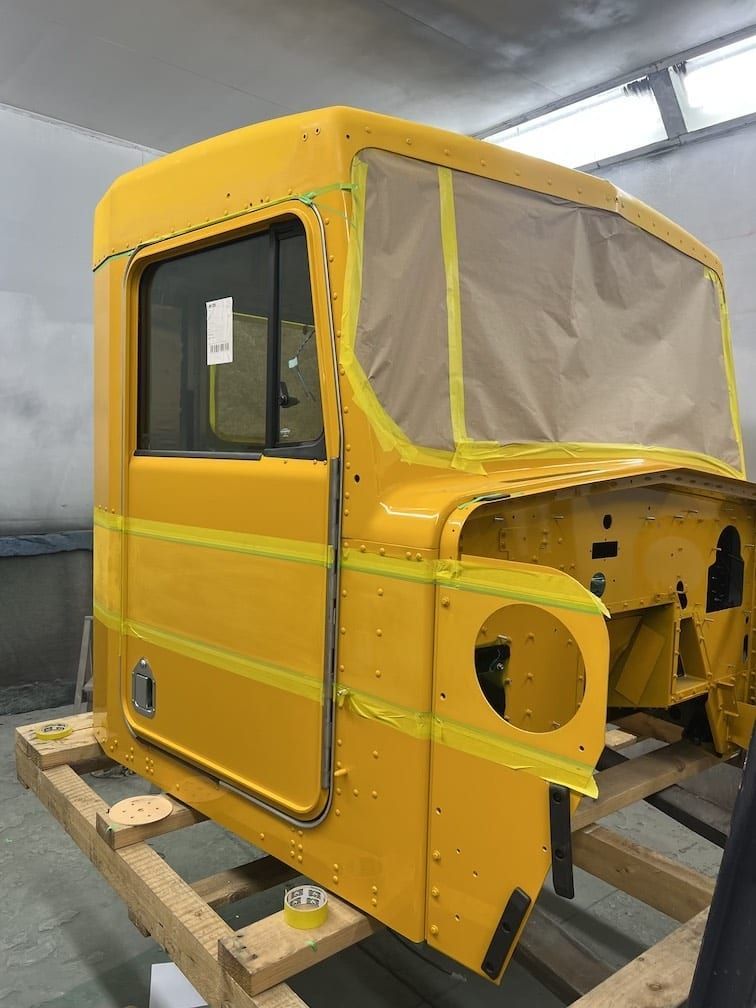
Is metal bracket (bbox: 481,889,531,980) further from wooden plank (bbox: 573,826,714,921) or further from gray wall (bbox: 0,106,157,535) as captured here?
gray wall (bbox: 0,106,157,535)

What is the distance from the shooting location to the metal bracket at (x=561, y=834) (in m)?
1.61

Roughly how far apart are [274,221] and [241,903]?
2947 millimetres

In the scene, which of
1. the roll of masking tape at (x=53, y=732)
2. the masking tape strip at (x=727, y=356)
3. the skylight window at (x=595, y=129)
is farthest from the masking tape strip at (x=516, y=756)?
the skylight window at (x=595, y=129)

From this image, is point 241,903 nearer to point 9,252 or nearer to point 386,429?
point 386,429

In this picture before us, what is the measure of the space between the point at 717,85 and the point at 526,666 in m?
3.79

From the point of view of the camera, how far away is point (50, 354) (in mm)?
5898

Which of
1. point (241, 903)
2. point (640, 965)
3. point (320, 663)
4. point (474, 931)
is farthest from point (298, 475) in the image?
point (241, 903)

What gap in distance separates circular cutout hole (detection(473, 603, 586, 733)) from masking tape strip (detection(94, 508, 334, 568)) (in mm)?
468

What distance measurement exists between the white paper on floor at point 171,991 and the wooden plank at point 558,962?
1.09 metres

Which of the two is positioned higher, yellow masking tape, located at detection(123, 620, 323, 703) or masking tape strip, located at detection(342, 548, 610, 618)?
masking tape strip, located at detection(342, 548, 610, 618)

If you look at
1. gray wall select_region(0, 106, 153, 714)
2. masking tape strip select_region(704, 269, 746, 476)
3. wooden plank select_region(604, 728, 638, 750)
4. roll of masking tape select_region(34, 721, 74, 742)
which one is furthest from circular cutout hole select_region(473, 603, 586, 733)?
gray wall select_region(0, 106, 153, 714)

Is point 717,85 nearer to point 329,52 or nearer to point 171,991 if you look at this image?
point 329,52

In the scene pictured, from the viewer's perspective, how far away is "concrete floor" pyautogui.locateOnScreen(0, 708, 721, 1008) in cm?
295

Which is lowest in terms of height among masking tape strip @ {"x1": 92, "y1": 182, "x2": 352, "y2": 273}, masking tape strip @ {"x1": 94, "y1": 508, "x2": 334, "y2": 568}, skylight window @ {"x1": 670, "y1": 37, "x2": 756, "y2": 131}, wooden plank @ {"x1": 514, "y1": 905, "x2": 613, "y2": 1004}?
wooden plank @ {"x1": 514, "y1": 905, "x2": 613, "y2": 1004}
